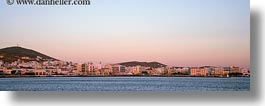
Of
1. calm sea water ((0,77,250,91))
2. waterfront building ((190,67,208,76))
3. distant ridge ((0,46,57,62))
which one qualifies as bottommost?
calm sea water ((0,77,250,91))

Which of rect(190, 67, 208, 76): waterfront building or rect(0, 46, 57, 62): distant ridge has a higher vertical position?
rect(0, 46, 57, 62): distant ridge

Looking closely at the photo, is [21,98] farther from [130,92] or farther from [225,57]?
[225,57]

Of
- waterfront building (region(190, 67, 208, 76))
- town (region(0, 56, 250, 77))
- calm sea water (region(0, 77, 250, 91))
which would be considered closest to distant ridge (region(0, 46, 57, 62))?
town (region(0, 56, 250, 77))

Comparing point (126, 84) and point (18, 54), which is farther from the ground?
point (18, 54)

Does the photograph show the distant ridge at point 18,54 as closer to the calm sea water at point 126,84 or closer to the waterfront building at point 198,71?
the calm sea water at point 126,84

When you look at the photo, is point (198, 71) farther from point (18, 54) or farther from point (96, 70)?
point (18, 54)

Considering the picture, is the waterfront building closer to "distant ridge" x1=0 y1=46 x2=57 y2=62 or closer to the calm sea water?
the calm sea water

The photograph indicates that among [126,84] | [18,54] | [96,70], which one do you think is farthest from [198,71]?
[18,54]
